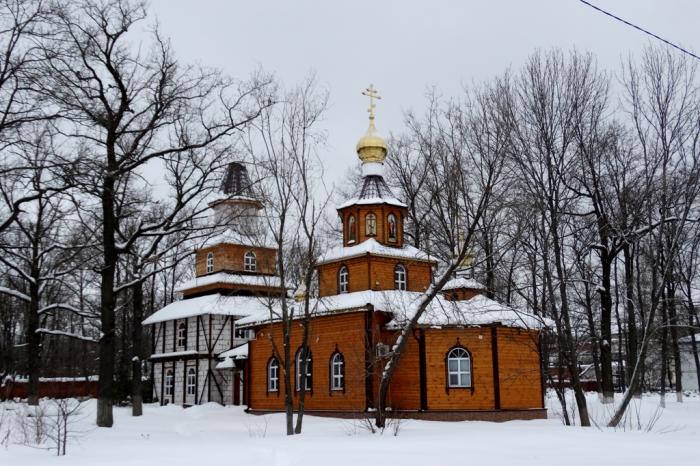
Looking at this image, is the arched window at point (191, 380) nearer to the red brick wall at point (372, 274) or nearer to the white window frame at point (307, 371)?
the white window frame at point (307, 371)

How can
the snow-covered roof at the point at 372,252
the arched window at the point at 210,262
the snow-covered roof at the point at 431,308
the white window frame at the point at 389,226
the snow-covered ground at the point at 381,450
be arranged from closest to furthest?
the snow-covered ground at the point at 381,450, the snow-covered roof at the point at 431,308, the snow-covered roof at the point at 372,252, the white window frame at the point at 389,226, the arched window at the point at 210,262

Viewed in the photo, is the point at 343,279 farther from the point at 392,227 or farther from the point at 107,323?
the point at 107,323

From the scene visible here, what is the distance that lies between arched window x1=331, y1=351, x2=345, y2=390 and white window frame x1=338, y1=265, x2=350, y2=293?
91.4 inches

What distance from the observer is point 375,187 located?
81.9ft

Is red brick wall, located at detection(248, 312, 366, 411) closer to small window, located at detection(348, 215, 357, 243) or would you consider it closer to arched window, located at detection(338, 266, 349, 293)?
arched window, located at detection(338, 266, 349, 293)

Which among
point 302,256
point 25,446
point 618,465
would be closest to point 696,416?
point 302,256

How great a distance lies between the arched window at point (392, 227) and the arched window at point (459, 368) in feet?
15.9

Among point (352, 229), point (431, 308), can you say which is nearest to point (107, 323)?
point (431, 308)

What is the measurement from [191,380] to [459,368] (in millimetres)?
15544

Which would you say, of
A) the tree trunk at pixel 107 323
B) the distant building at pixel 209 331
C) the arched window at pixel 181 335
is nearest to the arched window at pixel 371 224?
the distant building at pixel 209 331

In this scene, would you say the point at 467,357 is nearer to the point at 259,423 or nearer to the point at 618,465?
the point at 259,423

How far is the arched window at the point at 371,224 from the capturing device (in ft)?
80.4

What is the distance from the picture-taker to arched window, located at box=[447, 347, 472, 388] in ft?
70.6

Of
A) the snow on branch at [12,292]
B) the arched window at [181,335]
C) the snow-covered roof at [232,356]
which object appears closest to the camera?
the snow on branch at [12,292]
